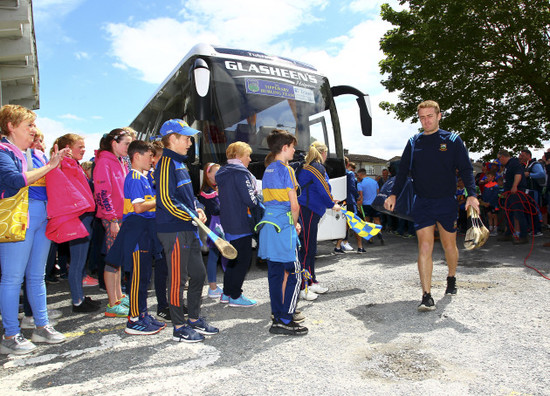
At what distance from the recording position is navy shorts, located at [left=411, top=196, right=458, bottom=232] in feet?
15.5

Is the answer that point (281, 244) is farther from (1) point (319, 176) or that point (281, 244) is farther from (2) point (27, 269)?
(2) point (27, 269)

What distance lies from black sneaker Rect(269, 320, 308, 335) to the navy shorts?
1851 millimetres

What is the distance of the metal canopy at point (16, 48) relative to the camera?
1296cm

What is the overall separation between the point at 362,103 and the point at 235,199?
5.22m

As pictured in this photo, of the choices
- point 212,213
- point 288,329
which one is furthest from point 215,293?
point 288,329

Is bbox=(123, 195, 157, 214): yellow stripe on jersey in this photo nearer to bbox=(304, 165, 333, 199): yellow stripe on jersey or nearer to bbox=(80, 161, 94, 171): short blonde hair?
bbox=(304, 165, 333, 199): yellow stripe on jersey

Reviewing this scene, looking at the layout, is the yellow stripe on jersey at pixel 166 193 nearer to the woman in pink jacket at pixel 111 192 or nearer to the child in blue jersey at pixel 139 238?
the child in blue jersey at pixel 139 238

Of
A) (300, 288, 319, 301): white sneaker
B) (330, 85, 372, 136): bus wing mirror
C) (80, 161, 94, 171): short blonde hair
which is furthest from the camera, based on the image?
(330, 85, 372, 136): bus wing mirror

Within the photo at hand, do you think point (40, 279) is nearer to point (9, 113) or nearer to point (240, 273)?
point (9, 113)

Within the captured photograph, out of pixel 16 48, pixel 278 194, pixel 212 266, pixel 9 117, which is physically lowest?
pixel 212 266

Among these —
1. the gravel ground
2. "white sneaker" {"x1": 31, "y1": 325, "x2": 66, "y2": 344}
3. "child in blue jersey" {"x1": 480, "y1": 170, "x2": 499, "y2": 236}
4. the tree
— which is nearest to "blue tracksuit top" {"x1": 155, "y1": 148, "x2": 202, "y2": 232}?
the gravel ground

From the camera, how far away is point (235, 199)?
4.62m

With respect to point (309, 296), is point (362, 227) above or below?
above

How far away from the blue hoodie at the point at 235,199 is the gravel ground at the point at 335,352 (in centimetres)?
92
